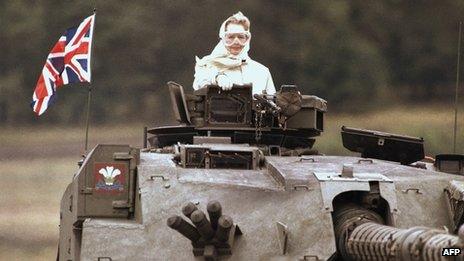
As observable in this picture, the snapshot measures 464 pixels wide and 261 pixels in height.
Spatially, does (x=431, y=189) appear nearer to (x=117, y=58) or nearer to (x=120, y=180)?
(x=120, y=180)

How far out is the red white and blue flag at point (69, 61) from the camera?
27438mm

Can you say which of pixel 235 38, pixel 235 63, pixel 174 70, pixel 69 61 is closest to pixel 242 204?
pixel 235 63

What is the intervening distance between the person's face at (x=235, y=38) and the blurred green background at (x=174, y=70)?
4.97 m

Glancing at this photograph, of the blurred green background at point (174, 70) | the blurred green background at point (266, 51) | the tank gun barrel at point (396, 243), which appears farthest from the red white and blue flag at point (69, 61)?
the tank gun barrel at point (396, 243)

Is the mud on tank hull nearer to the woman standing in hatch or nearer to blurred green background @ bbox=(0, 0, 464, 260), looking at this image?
the woman standing in hatch

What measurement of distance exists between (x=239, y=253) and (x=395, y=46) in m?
13.8

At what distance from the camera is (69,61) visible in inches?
1088

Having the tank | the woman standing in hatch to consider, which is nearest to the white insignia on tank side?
the tank

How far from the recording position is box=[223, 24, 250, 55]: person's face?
26.4 metres

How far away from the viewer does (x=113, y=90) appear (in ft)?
106

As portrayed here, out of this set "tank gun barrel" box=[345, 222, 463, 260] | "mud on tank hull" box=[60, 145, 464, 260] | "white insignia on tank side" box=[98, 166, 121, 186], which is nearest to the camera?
"tank gun barrel" box=[345, 222, 463, 260]

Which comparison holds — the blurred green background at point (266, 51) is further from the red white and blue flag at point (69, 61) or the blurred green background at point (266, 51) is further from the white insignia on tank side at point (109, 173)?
the white insignia on tank side at point (109, 173)

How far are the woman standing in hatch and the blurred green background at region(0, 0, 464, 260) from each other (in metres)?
4.93

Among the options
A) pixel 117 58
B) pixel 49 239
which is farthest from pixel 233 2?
pixel 49 239
